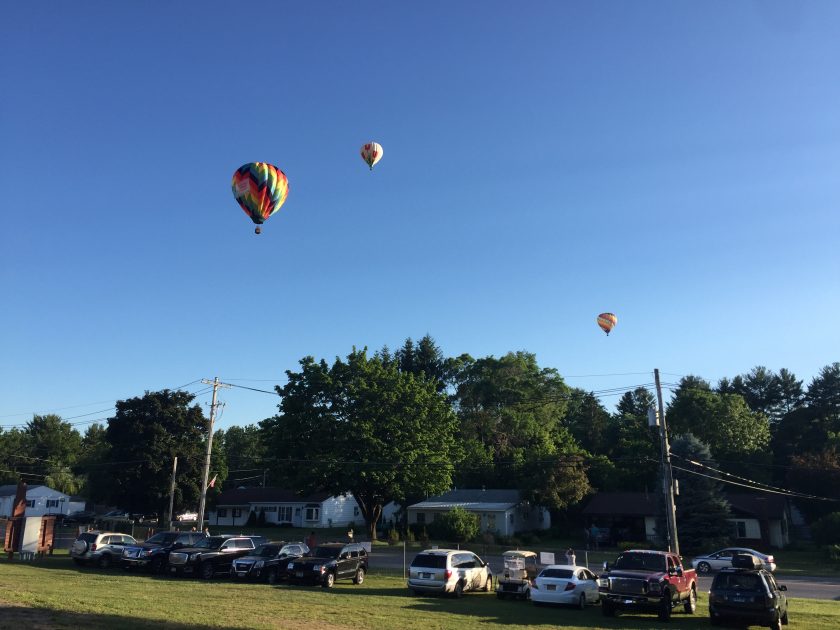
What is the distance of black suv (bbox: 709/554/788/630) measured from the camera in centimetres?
1722

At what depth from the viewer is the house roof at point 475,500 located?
57.9m

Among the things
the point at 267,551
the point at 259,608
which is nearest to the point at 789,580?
the point at 267,551

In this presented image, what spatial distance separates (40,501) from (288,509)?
4609cm

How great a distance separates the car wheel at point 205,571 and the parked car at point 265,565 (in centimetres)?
94

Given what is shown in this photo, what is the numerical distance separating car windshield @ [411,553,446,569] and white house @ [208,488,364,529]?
48.8 meters

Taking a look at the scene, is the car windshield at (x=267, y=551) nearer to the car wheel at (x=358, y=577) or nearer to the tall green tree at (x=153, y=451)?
the car wheel at (x=358, y=577)

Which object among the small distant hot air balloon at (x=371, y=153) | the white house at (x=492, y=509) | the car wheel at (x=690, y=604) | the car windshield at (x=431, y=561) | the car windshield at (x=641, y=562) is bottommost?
the car wheel at (x=690, y=604)

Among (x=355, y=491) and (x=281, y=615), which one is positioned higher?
(x=355, y=491)

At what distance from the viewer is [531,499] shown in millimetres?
57938

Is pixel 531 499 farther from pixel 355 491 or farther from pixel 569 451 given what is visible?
pixel 355 491

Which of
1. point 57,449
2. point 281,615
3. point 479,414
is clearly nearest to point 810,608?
point 281,615

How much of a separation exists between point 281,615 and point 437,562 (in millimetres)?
8059

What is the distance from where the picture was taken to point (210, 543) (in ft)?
99.5

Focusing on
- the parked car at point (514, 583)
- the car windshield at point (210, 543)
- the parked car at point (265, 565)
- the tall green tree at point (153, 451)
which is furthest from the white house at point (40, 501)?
the parked car at point (514, 583)
